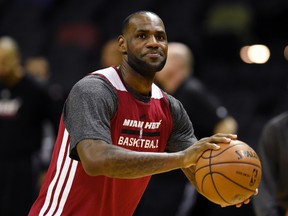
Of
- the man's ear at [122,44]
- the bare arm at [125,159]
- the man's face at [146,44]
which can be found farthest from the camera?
the man's ear at [122,44]

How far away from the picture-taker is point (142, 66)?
450cm

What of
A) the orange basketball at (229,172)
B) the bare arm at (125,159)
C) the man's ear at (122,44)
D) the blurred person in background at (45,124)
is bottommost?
the blurred person in background at (45,124)

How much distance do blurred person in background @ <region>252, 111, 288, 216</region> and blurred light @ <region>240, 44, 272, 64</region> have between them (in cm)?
673

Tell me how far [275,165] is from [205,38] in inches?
308

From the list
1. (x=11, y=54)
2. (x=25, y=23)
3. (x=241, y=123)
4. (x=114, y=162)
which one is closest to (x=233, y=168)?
(x=114, y=162)

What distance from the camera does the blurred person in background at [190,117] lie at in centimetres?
790

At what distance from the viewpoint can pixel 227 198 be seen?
14.1 feet

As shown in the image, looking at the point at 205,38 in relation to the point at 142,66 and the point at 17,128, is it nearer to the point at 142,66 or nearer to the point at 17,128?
the point at 17,128

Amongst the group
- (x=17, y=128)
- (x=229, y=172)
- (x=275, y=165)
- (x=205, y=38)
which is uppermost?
(x=229, y=172)

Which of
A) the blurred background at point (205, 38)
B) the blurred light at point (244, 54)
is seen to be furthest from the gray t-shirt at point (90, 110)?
the blurred light at point (244, 54)

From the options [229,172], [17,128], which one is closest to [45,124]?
[17,128]

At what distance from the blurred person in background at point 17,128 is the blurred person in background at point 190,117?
5.56ft

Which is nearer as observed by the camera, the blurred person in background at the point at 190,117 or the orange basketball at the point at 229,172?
the orange basketball at the point at 229,172

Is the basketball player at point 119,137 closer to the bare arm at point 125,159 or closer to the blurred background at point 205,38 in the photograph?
the bare arm at point 125,159
